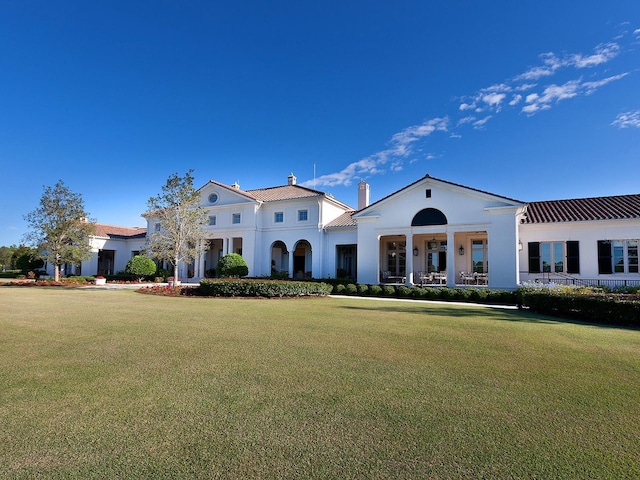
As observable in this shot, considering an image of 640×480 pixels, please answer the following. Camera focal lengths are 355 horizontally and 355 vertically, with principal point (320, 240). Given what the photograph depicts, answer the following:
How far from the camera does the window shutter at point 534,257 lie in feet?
68.3

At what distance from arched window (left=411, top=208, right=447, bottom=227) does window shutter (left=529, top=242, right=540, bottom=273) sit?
524cm

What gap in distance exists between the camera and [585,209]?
2108 cm

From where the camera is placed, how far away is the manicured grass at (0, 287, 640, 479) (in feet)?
9.66

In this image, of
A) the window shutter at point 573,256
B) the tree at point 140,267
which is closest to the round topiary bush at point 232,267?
the tree at point 140,267

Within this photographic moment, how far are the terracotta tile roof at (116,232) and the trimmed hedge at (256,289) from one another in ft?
80.1

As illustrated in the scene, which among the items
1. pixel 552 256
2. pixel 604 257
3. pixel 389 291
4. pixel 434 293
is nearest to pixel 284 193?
pixel 389 291

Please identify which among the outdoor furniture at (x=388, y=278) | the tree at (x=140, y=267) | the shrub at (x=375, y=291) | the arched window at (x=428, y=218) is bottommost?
the shrub at (x=375, y=291)

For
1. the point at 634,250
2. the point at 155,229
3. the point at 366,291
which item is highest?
the point at 155,229

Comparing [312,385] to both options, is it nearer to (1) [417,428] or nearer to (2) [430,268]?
(1) [417,428]

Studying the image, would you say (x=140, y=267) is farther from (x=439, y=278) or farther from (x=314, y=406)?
(x=314, y=406)

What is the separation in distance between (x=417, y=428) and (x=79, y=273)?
141 feet

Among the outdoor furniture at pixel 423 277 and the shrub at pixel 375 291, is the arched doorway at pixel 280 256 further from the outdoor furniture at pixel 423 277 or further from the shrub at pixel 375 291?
the shrub at pixel 375 291

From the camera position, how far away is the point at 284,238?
2938 centimetres

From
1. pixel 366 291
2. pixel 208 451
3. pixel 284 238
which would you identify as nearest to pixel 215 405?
pixel 208 451
